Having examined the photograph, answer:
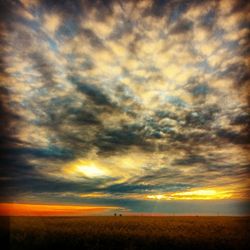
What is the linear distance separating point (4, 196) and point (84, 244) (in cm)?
463

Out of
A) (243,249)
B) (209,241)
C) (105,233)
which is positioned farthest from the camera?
(105,233)

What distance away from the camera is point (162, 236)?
1464 centimetres

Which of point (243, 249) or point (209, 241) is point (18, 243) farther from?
point (243, 249)

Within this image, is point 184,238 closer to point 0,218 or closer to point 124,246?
point 124,246

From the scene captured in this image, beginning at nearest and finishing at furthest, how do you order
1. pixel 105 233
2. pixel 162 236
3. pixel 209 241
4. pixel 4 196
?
pixel 4 196 → pixel 209 241 → pixel 162 236 → pixel 105 233

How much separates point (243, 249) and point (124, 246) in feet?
18.6

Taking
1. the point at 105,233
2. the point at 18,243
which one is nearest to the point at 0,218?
the point at 18,243

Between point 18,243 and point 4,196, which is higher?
point 4,196

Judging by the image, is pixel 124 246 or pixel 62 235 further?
pixel 62 235

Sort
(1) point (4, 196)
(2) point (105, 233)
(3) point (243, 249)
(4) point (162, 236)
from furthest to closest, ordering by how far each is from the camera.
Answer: (2) point (105, 233)
(4) point (162, 236)
(3) point (243, 249)
(1) point (4, 196)

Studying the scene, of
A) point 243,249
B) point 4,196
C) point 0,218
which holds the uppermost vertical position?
point 4,196

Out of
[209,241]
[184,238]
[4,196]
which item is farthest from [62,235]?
[209,241]

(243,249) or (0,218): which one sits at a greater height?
(0,218)

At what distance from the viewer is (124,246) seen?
13.1m
